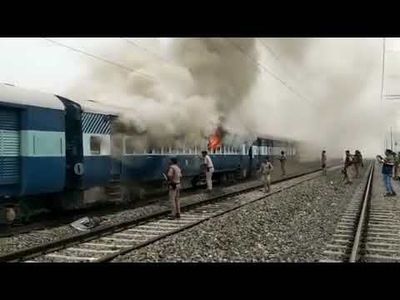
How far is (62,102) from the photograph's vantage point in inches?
444

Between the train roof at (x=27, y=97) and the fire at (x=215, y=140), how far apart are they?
312 inches

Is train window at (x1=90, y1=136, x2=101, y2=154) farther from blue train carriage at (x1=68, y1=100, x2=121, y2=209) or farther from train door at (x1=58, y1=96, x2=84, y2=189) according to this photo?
train door at (x1=58, y1=96, x2=84, y2=189)

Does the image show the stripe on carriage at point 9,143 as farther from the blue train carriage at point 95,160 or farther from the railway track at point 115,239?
the blue train carriage at point 95,160

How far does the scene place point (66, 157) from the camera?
11.7 meters

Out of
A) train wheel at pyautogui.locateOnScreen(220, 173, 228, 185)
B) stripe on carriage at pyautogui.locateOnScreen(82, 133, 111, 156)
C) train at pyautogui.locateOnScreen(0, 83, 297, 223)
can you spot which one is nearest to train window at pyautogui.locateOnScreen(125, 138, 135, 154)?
train at pyautogui.locateOnScreen(0, 83, 297, 223)

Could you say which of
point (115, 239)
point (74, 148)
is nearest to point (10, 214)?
point (115, 239)

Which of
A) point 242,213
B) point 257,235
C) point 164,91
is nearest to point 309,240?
point 257,235

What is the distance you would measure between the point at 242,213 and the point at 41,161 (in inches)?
187

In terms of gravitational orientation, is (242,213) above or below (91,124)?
below

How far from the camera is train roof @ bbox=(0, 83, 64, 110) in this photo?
31.6 feet

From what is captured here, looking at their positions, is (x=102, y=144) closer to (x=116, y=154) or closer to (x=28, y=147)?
(x=116, y=154)

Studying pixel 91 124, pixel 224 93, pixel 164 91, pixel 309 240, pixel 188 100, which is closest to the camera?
pixel 309 240

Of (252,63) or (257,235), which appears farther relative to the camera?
(252,63)
